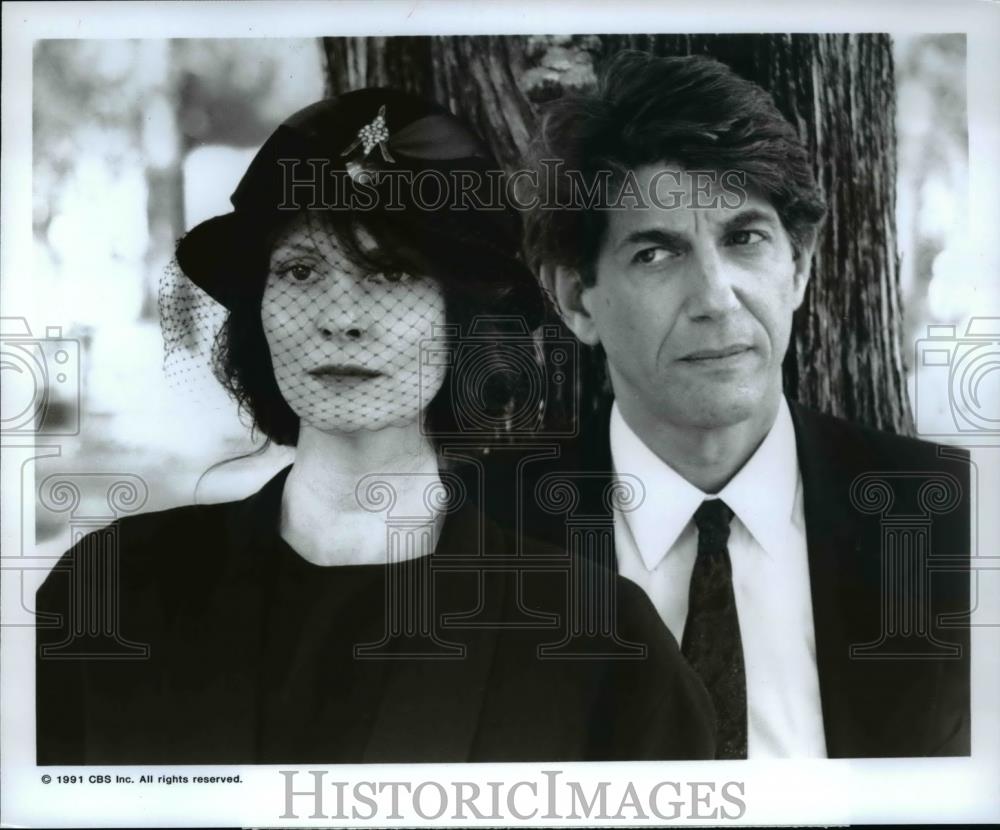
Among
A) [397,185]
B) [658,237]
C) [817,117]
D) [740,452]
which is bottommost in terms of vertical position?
[740,452]

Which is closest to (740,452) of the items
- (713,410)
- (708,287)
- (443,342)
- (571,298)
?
(713,410)

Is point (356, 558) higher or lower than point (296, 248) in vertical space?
A: lower

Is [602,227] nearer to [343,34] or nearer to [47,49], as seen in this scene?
[343,34]

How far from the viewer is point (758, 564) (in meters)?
2.40

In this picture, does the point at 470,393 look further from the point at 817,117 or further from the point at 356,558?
the point at 817,117

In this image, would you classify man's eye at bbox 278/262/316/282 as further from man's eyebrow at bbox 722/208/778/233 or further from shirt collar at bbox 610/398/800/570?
man's eyebrow at bbox 722/208/778/233

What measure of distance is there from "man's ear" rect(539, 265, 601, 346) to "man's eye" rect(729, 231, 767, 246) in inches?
12.6

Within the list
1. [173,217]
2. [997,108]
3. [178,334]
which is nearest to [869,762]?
[997,108]

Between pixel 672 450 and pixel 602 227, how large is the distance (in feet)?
1.59

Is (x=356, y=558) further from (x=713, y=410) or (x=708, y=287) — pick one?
(x=708, y=287)

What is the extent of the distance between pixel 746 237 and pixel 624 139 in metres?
0.32

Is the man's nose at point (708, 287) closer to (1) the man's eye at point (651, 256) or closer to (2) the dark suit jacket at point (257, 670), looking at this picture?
(1) the man's eye at point (651, 256)

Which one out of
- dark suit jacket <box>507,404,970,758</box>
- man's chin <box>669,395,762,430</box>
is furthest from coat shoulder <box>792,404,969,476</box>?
man's chin <box>669,395,762,430</box>

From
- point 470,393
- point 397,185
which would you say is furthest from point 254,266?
point 470,393
